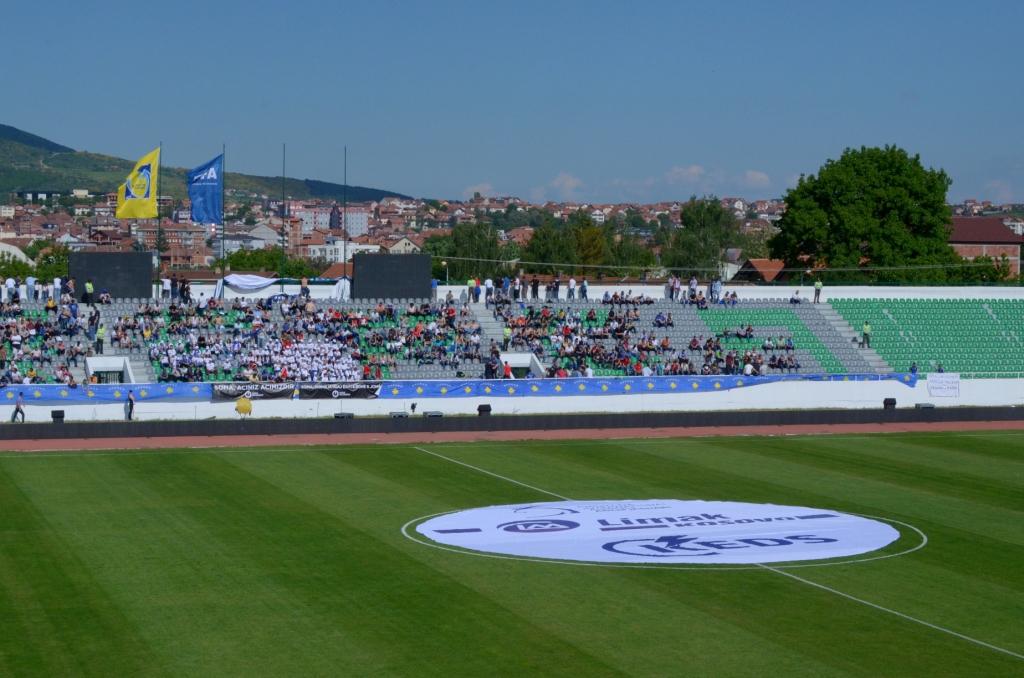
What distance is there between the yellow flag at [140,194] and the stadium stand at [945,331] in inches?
1345

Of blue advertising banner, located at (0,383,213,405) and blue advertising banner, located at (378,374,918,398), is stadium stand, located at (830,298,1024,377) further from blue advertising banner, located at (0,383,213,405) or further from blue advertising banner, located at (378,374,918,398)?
blue advertising banner, located at (0,383,213,405)

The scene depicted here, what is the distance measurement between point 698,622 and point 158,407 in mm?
30772

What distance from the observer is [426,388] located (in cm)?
4891

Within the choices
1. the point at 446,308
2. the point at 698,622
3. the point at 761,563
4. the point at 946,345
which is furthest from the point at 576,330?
the point at 698,622

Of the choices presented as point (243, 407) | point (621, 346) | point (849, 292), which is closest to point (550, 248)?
point (849, 292)

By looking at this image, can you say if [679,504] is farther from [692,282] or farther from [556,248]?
[556,248]

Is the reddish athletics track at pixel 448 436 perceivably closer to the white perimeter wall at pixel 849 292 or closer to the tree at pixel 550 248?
the white perimeter wall at pixel 849 292

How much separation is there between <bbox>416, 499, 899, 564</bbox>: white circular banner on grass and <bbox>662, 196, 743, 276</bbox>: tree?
103145 millimetres

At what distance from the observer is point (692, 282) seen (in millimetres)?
64688

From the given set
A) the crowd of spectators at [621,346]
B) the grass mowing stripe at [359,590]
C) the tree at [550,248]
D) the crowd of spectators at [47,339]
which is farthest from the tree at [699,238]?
the grass mowing stripe at [359,590]

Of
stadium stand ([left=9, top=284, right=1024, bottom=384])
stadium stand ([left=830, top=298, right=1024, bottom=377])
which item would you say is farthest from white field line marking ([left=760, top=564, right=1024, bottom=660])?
stadium stand ([left=830, top=298, right=1024, bottom=377])

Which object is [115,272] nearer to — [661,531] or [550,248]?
[661,531]

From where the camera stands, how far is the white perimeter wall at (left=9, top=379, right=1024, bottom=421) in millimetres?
45969

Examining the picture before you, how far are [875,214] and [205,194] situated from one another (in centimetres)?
4893
